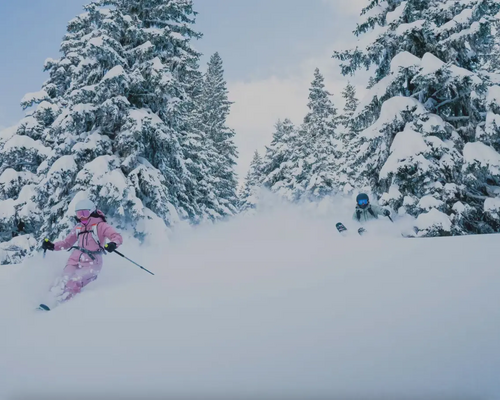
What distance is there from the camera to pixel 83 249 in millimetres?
5254

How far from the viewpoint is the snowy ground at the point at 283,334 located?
209 cm

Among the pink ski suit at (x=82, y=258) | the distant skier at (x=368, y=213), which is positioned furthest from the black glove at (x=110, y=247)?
the distant skier at (x=368, y=213)

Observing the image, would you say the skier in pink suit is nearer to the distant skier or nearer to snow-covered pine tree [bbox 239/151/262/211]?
the distant skier

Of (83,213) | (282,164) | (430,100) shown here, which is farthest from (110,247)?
(282,164)

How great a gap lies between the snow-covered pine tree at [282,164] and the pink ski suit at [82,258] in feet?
67.5

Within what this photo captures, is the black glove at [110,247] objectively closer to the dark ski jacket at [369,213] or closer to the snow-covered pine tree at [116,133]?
the snow-covered pine tree at [116,133]

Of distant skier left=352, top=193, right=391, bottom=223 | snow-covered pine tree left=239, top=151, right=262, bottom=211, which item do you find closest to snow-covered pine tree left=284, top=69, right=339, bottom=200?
snow-covered pine tree left=239, top=151, right=262, bottom=211

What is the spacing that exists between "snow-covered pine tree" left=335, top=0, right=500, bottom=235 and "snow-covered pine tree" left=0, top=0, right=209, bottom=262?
7.20 metres

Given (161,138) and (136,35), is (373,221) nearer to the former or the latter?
(161,138)

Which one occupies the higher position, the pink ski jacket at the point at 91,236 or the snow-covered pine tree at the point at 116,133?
the snow-covered pine tree at the point at 116,133

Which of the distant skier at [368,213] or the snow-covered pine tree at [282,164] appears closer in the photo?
the distant skier at [368,213]

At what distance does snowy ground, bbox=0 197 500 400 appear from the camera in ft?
6.84

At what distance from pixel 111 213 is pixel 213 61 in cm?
2580

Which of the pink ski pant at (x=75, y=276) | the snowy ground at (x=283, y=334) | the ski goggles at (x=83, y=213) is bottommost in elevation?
the snowy ground at (x=283, y=334)
